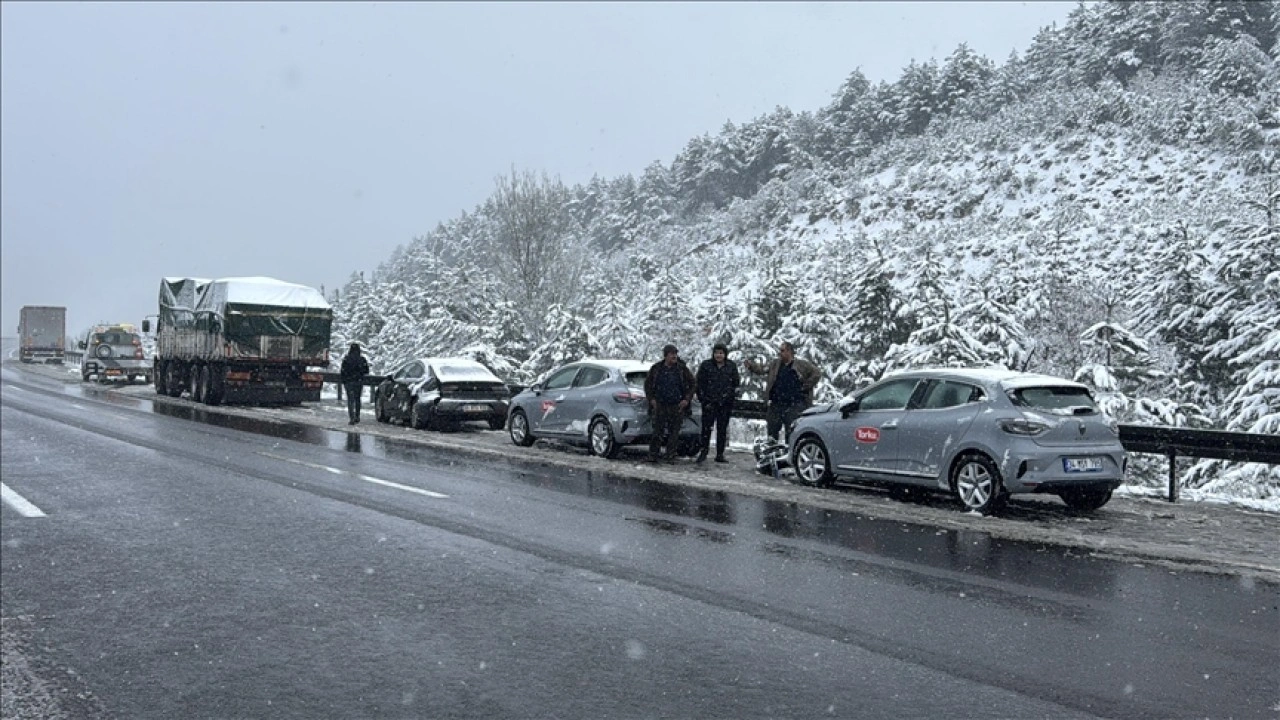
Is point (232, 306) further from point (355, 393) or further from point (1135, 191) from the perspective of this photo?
point (1135, 191)

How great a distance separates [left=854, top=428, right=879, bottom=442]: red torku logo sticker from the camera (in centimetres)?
1256

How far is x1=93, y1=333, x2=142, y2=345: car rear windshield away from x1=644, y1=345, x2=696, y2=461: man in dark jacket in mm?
37721

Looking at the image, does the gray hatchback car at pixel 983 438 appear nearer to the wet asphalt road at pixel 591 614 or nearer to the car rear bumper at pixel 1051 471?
the car rear bumper at pixel 1051 471

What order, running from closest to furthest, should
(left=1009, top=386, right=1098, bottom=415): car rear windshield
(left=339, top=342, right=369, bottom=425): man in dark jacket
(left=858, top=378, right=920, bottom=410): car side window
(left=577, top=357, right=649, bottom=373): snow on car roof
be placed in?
1. (left=1009, top=386, right=1098, bottom=415): car rear windshield
2. (left=858, top=378, right=920, bottom=410): car side window
3. (left=577, top=357, right=649, bottom=373): snow on car roof
4. (left=339, top=342, right=369, bottom=425): man in dark jacket

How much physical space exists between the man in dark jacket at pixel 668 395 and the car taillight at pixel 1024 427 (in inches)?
234

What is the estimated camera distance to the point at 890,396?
12.7 metres

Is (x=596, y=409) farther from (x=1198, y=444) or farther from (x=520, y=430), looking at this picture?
(x=1198, y=444)

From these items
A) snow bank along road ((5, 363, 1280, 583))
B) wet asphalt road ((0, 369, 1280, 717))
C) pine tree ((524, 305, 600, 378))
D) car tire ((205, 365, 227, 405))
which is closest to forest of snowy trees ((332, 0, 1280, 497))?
pine tree ((524, 305, 600, 378))

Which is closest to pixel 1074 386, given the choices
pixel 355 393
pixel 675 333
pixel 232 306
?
pixel 355 393

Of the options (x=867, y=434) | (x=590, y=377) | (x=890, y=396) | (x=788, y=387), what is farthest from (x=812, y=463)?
(x=590, y=377)

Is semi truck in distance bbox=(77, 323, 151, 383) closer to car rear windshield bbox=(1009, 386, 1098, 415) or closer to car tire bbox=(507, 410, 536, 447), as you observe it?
car tire bbox=(507, 410, 536, 447)

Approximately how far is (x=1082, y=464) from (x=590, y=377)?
892 centimetres

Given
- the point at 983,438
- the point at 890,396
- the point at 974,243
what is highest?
the point at 974,243

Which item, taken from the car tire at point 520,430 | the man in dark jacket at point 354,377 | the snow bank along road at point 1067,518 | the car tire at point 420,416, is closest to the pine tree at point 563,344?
the man in dark jacket at point 354,377
